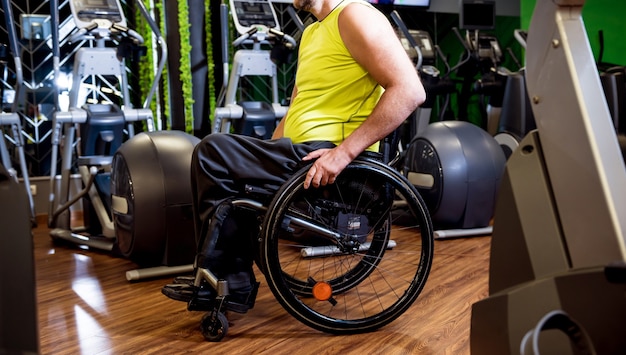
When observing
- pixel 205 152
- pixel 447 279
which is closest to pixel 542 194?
pixel 205 152

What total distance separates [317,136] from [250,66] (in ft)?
9.87

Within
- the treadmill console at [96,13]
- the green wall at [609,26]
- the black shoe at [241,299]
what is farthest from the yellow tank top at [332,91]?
the green wall at [609,26]

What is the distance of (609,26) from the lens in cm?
608

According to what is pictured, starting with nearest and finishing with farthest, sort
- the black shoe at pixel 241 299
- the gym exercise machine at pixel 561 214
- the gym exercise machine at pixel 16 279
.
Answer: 1. the gym exercise machine at pixel 16 279
2. the gym exercise machine at pixel 561 214
3. the black shoe at pixel 241 299

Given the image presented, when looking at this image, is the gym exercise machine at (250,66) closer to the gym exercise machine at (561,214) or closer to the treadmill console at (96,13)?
the treadmill console at (96,13)

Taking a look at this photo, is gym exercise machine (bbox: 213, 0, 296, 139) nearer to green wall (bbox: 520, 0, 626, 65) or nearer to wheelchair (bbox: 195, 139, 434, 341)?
wheelchair (bbox: 195, 139, 434, 341)

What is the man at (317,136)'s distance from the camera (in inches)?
84.2

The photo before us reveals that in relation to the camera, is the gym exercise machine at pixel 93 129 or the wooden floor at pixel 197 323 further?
the gym exercise machine at pixel 93 129

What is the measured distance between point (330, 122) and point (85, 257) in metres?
1.98

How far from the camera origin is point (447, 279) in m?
2.98

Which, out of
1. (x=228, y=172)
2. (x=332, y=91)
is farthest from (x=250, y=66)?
(x=228, y=172)

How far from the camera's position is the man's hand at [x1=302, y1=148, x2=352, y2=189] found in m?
2.11

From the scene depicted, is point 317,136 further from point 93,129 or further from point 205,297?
point 93,129

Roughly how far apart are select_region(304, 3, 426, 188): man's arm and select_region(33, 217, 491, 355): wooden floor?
21.9 inches
